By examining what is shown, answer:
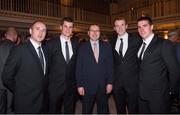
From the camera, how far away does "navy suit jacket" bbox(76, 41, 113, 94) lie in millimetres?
3424

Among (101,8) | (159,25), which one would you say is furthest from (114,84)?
(101,8)

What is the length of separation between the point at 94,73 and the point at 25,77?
1.11 m

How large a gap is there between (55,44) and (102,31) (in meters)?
8.34

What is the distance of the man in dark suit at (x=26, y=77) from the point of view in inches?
105

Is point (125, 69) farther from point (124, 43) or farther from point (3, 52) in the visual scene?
point (3, 52)

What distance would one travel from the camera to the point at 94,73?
135 inches

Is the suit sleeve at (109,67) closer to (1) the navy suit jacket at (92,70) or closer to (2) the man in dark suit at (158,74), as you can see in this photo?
(1) the navy suit jacket at (92,70)

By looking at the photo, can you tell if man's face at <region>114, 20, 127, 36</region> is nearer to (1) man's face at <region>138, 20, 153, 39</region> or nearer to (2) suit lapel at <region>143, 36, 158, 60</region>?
(1) man's face at <region>138, 20, 153, 39</region>

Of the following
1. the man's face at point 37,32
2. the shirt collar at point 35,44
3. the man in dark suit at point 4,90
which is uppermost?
the man's face at point 37,32

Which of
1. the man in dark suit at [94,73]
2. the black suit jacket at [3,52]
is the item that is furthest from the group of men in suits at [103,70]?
the black suit jacket at [3,52]

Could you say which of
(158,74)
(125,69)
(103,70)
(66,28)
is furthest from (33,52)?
(158,74)

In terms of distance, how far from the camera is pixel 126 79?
11.2ft

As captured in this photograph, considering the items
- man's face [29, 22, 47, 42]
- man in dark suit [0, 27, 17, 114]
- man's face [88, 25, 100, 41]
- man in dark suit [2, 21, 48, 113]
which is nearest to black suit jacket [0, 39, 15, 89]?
man in dark suit [0, 27, 17, 114]

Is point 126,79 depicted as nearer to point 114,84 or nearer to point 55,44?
point 114,84
